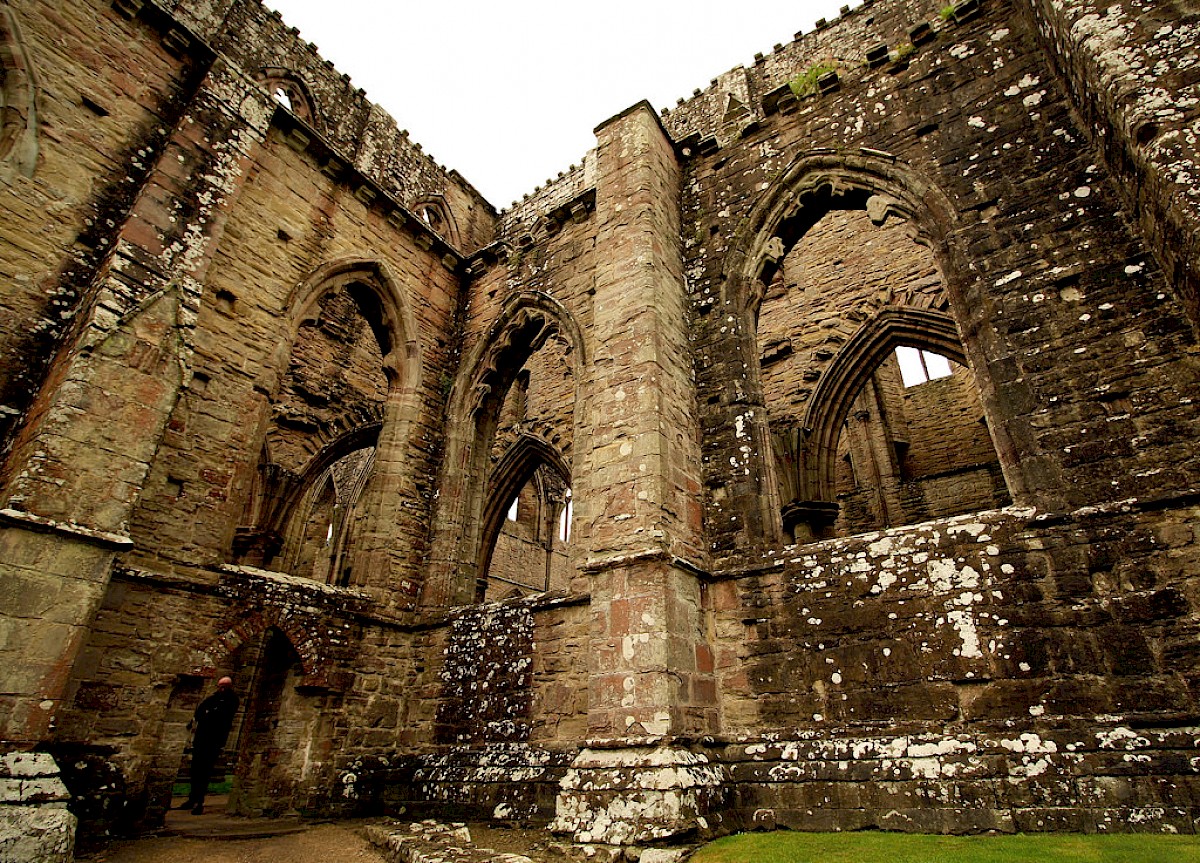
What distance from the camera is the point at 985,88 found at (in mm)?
6117

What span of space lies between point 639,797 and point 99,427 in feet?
16.3

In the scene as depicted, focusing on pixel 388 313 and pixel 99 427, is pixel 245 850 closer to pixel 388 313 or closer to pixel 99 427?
pixel 99 427

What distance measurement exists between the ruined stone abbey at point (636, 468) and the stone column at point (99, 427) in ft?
0.10

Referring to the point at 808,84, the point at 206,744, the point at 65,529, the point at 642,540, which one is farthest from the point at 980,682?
the point at 206,744

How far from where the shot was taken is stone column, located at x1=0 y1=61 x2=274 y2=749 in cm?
444

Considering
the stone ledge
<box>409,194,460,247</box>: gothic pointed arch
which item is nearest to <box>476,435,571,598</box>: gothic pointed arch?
<box>409,194,460,247</box>: gothic pointed arch

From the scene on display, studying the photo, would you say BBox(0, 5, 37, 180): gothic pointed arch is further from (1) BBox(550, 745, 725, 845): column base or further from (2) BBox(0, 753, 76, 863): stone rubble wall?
(1) BBox(550, 745, 725, 845): column base

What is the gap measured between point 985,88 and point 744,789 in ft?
21.5

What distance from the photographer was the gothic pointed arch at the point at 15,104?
6.11 metres

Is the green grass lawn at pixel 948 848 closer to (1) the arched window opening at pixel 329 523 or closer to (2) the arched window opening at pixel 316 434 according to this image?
(2) the arched window opening at pixel 316 434

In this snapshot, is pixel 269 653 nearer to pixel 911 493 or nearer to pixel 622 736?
pixel 622 736

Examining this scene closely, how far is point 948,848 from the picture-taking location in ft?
11.0

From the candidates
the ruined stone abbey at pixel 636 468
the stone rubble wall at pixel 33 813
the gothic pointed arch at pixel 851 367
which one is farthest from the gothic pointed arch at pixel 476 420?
the gothic pointed arch at pixel 851 367

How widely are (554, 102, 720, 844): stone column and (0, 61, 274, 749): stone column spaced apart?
3707 mm
